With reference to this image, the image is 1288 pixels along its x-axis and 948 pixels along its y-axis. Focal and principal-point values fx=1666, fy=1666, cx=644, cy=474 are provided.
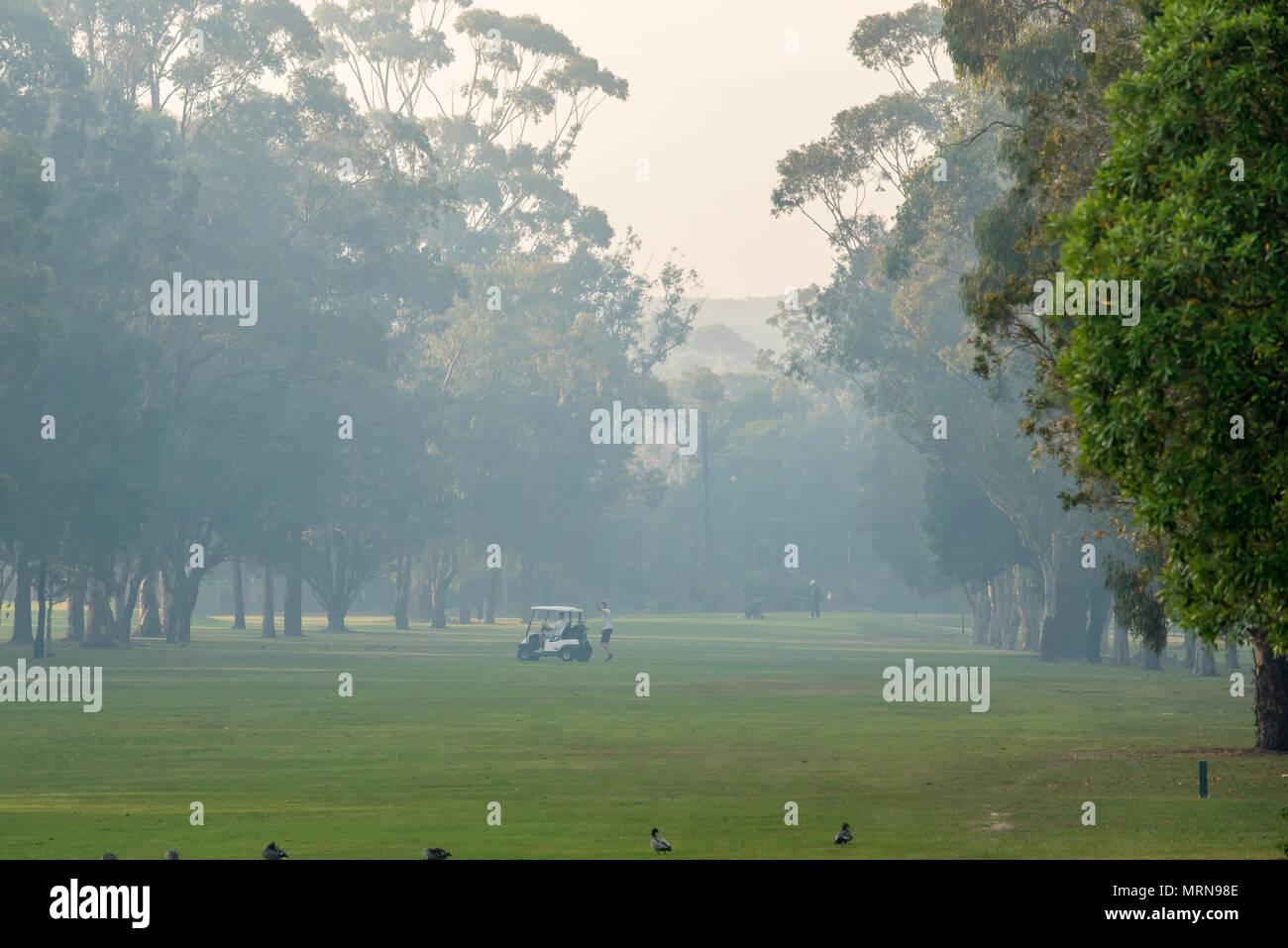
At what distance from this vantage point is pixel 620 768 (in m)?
22.1

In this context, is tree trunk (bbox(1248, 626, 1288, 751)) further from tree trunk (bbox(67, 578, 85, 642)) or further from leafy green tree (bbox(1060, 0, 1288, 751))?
tree trunk (bbox(67, 578, 85, 642))

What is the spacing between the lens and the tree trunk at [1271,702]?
1001 inches

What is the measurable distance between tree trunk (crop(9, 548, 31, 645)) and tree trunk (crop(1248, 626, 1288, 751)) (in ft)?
125

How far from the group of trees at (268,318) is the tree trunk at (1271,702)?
3128 cm

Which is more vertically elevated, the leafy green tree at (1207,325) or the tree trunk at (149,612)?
the leafy green tree at (1207,325)

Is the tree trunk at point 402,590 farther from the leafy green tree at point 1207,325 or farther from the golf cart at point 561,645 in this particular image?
the leafy green tree at point 1207,325

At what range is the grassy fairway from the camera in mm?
15367

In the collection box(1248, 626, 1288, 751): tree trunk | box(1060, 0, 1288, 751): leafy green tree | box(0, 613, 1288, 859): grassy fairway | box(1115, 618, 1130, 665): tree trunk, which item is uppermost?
box(1060, 0, 1288, 751): leafy green tree

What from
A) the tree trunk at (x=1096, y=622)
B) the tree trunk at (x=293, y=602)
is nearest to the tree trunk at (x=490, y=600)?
the tree trunk at (x=293, y=602)

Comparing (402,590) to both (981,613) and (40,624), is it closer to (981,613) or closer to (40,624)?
(981,613)

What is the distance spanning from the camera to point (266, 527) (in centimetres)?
6588

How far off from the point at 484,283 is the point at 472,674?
55129mm

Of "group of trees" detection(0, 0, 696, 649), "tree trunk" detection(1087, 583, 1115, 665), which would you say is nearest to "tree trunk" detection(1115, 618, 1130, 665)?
"tree trunk" detection(1087, 583, 1115, 665)
